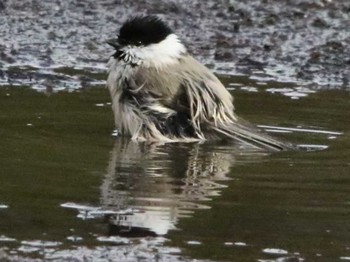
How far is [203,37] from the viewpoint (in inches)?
495

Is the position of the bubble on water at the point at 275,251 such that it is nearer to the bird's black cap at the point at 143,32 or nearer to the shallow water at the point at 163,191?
the shallow water at the point at 163,191

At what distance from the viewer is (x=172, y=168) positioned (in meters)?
7.65

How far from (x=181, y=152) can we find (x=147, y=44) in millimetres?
1048

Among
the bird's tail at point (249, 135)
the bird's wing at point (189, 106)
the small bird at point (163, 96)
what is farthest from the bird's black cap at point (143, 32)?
the bird's tail at point (249, 135)

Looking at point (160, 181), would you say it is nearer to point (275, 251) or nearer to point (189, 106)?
point (275, 251)

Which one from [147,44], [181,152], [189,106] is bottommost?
[181,152]

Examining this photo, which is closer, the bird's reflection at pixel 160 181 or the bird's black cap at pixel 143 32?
the bird's reflection at pixel 160 181

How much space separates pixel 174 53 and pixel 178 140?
684 mm

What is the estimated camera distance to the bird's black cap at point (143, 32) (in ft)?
29.7

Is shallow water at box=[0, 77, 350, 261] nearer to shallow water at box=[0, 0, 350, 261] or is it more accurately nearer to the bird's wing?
shallow water at box=[0, 0, 350, 261]

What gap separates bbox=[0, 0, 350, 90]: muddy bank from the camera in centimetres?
1115

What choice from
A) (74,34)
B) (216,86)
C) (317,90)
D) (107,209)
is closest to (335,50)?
(317,90)

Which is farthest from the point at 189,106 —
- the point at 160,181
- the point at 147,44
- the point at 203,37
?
the point at 203,37

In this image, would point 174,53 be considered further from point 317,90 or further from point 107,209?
point 107,209
